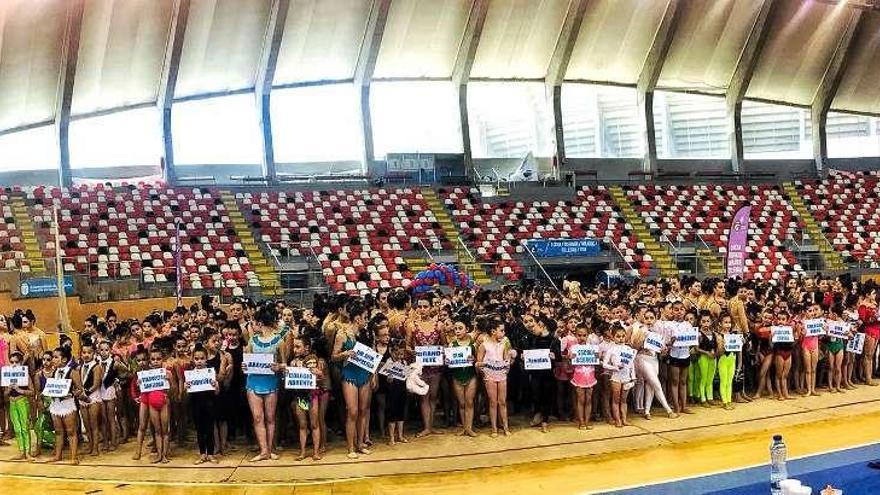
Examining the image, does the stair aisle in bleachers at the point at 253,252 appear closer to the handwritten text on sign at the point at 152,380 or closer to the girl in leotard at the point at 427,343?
the girl in leotard at the point at 427,343

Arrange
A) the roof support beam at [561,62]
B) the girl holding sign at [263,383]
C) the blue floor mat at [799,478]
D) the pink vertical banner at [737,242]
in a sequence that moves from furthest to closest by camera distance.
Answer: the roof support beam at [561,62], the pink vertical banner at [737,242], the girl holding sign at [263,383], the blue floor mat at [799,478]

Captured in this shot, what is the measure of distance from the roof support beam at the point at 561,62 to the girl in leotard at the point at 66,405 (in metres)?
25.2

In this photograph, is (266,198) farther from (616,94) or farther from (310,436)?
(310,436)

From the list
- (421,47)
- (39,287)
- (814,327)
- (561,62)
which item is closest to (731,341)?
(814,327)

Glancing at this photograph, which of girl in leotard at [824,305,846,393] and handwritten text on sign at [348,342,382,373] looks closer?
handwritten text on sign at [348,342,382,373]

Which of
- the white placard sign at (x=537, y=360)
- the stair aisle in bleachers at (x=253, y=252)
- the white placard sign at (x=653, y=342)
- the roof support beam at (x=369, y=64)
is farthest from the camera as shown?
the roof support beam at (x=369, y=64)

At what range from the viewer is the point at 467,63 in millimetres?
30922

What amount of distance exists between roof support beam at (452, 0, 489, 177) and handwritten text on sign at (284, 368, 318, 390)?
74.1 ft

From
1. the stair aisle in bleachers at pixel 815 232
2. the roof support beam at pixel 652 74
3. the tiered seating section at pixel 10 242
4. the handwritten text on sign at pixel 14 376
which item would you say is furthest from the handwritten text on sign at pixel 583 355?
the roof support beam at pixel 652 74

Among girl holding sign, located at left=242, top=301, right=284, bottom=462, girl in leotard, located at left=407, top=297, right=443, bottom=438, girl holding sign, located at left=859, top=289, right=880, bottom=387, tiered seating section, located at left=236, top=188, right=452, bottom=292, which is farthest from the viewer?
tiered seating section, located at left=236, top=188, right=452, bottom=292

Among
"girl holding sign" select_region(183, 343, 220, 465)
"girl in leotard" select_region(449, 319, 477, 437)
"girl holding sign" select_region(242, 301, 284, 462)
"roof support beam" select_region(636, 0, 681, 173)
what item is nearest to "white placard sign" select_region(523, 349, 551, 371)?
"girl in leotard" select_region(449, 319, 477, 437)

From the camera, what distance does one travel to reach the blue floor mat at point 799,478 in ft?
25.2

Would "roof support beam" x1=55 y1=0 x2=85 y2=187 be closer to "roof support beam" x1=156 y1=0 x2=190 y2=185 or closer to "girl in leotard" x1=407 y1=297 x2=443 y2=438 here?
"roof support beam" x1=156 y1=0 x2=190 y2=185

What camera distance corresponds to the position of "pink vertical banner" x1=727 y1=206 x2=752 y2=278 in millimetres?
18297
